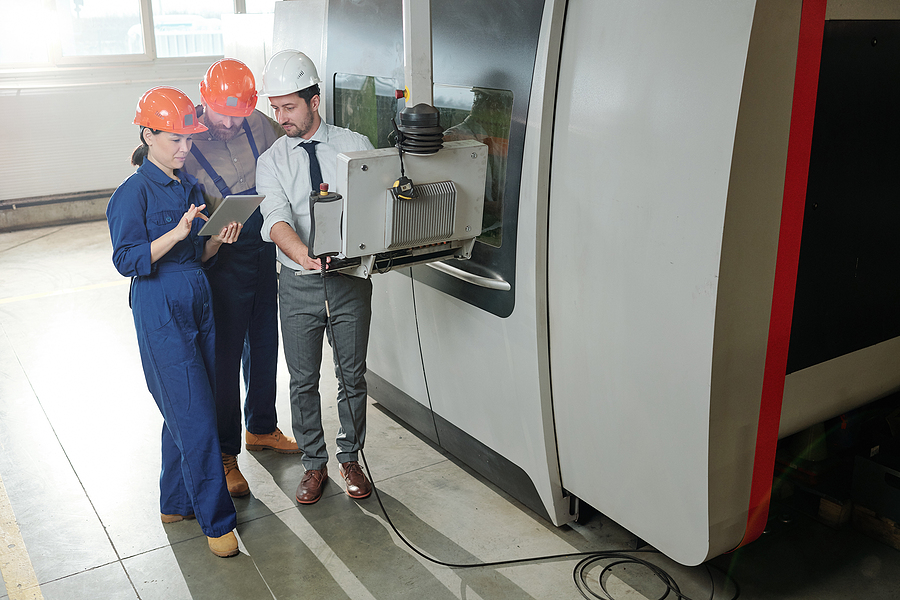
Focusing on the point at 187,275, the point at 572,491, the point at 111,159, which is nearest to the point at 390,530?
the point at 572,491

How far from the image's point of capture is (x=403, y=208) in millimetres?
2445

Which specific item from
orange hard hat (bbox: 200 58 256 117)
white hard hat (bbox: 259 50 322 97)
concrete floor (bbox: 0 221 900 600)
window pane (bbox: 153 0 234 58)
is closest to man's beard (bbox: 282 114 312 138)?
white hard hat (bbox: 259 50 322 97)

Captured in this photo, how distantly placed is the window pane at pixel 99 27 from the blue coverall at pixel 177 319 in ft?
20.5

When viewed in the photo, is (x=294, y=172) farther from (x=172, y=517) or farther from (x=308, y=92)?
(x=172, y=517)

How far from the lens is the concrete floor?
2.69 meters

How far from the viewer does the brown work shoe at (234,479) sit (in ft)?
10.7

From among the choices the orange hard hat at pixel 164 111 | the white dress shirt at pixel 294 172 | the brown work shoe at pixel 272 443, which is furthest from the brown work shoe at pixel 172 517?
the orange hard hat at pixel 164 111

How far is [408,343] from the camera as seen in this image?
3529 mm

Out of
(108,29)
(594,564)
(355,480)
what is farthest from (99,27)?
(594,564)

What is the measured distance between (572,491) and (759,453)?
2.40 ft

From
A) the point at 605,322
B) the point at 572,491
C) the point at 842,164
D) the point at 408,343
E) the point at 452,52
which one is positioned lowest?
the point at 572,491

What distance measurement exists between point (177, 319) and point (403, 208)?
36.0 inches

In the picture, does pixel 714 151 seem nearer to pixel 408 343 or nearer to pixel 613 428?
pixel 613 428

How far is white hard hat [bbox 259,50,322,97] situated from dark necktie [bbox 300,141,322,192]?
0.21m
